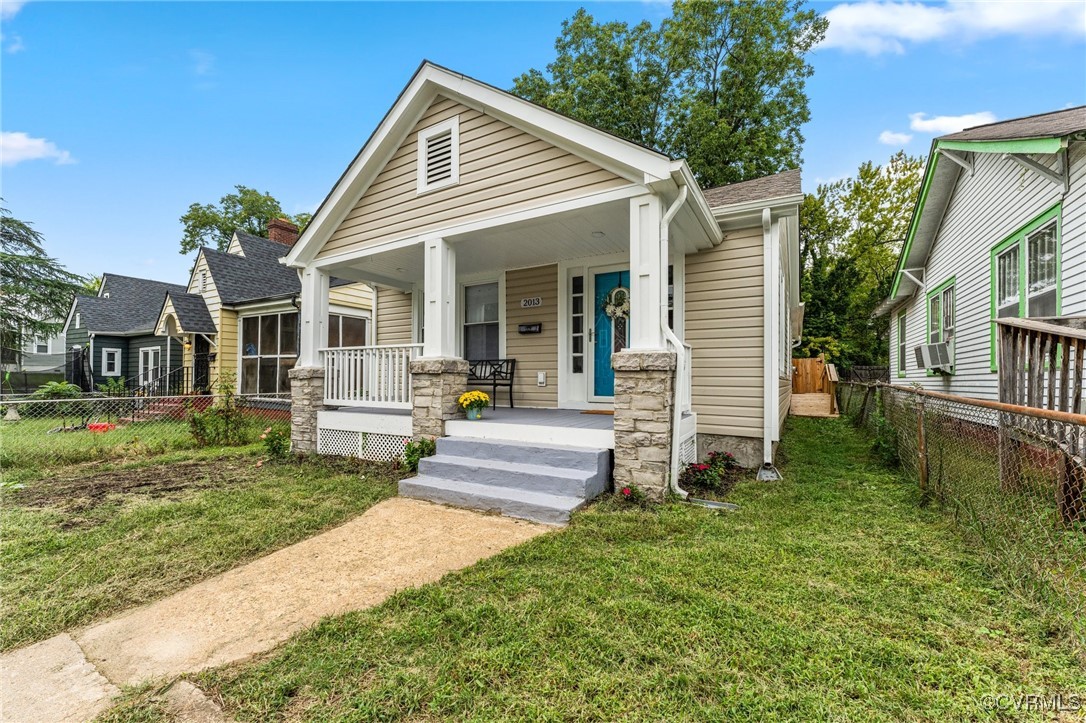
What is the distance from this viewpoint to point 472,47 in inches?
431

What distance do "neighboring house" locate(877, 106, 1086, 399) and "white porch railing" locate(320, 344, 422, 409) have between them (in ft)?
22.6

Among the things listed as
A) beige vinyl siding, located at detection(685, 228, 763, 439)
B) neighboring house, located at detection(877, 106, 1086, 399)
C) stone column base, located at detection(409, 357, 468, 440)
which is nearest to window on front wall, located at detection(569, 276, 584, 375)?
beige vinyl siding, located at detection(685, 228, 763, 439)

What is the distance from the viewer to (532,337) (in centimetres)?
699

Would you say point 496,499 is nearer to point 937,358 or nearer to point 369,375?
point 369,375

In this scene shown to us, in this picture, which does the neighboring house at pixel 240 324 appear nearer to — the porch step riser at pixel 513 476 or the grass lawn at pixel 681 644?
the porch step riser at pixel 513 476

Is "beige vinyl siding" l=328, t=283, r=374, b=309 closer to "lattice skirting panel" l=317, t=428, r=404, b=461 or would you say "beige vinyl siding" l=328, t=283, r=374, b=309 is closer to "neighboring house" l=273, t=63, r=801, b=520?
"neighboring house" l=273, t=63, r=801, b=520

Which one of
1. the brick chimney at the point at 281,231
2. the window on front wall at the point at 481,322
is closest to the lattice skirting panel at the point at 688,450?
the window on front wall at the point at 481,322

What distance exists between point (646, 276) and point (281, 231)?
15289 millimetres

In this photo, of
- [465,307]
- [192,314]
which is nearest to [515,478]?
[465,307]

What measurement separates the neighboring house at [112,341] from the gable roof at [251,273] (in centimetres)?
381

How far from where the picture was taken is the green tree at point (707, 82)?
16359 millimetres

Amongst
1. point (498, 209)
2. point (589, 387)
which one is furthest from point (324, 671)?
point (589, 387)

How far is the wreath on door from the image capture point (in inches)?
243

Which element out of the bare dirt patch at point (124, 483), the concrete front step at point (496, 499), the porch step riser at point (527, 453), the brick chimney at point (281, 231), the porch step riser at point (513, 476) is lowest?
the bare dirt patch at point (124, 483)
